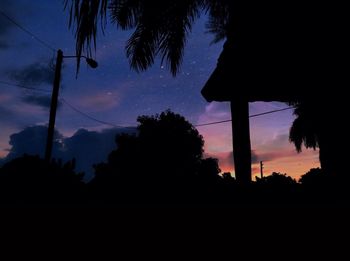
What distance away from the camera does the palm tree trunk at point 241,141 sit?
5.00 m

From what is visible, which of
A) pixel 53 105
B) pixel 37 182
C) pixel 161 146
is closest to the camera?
pixel 37 182

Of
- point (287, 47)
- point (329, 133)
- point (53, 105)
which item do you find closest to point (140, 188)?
point (329, 133)

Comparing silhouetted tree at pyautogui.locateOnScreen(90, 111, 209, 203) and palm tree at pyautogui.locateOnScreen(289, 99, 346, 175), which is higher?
silhouetted tree at pyautogui.locateOnScreen(90, 111, 209, 203)

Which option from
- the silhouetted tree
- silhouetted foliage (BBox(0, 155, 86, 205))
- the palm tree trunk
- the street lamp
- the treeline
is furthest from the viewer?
the silhouetted tree

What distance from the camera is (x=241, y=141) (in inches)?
197

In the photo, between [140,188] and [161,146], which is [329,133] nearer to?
[140,188]

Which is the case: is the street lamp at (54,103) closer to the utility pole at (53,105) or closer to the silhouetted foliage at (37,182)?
the utility pole at (53,105)

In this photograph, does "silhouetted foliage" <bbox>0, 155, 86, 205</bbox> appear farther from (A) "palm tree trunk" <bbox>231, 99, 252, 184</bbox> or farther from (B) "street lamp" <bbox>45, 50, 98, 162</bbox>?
(B) "street lamp" <bbox>45, 50, 98, 162</bbox>

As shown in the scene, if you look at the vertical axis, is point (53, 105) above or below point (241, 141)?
above

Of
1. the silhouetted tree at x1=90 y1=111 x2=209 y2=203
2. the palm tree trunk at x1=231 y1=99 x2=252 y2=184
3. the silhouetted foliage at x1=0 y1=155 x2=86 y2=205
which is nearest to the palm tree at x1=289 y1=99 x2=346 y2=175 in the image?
the palm tree trunk at x1=231 y1=99 x2=252 y2=184

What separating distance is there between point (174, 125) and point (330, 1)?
25236mm

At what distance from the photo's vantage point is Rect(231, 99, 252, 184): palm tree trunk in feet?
16.4

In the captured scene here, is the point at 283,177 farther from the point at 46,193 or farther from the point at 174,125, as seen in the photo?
the point at 174,125

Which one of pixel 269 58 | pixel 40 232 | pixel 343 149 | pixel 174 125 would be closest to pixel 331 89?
pixel 343 149
